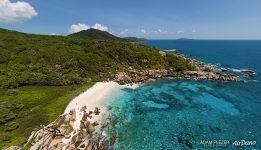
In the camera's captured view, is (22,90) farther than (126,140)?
Yes

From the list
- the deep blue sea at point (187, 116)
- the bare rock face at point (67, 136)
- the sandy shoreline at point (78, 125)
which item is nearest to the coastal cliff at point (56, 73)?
the sandy shoreline at point (78, 125)

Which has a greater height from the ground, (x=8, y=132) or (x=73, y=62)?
(x=73, y=62)

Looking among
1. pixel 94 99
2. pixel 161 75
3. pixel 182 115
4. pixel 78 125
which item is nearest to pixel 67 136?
pixel 78 125

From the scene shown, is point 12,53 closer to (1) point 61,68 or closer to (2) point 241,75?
(1) point 61,68

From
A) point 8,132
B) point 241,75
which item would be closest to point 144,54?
point 241,75

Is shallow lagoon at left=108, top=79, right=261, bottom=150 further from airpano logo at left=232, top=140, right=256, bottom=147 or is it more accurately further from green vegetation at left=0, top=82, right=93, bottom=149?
green vegetation at left=0, top=82, right=93, bottom=149

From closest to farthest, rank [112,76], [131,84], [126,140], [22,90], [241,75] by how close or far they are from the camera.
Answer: [126,140], [22,90], [131,84], [112,76], [241,75]

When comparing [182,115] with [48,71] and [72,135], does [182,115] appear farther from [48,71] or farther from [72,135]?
[48,71]
